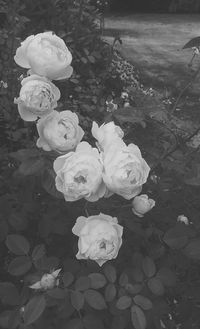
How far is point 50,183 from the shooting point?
1.26 metres

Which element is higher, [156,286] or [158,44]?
[156,286]

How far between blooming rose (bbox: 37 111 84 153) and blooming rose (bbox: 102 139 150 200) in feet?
0.39

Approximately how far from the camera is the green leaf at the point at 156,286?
1.22 metres

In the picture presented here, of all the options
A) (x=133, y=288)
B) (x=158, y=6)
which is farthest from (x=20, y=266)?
(x=158, y=6)

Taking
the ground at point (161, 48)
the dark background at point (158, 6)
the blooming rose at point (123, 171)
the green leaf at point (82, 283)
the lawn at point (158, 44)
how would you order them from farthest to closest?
the dark background at point (158, 6) < the lawn at point (158, 44) < the ground at point (161, 48) < the green leaf at point (82, 283) < the blooming rose at point (123, 171)

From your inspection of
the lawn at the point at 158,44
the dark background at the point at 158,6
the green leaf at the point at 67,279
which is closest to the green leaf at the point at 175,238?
the green leaf at the point at 67,279

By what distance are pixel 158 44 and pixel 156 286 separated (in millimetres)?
6489

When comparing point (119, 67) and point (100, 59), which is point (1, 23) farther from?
point (119, 67)

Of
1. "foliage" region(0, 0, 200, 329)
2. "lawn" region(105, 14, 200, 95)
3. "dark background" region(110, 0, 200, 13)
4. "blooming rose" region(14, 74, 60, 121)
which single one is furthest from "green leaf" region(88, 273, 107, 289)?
"dark background" region(110, 0, 200, 13)

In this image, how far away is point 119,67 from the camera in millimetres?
5316

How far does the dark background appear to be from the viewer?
1111 cm

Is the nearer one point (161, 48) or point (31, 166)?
point (31, 166)

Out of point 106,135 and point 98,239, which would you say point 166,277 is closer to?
point 98,239

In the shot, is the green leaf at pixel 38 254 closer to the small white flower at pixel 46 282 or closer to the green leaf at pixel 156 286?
the small white flower at pixel 46 282
